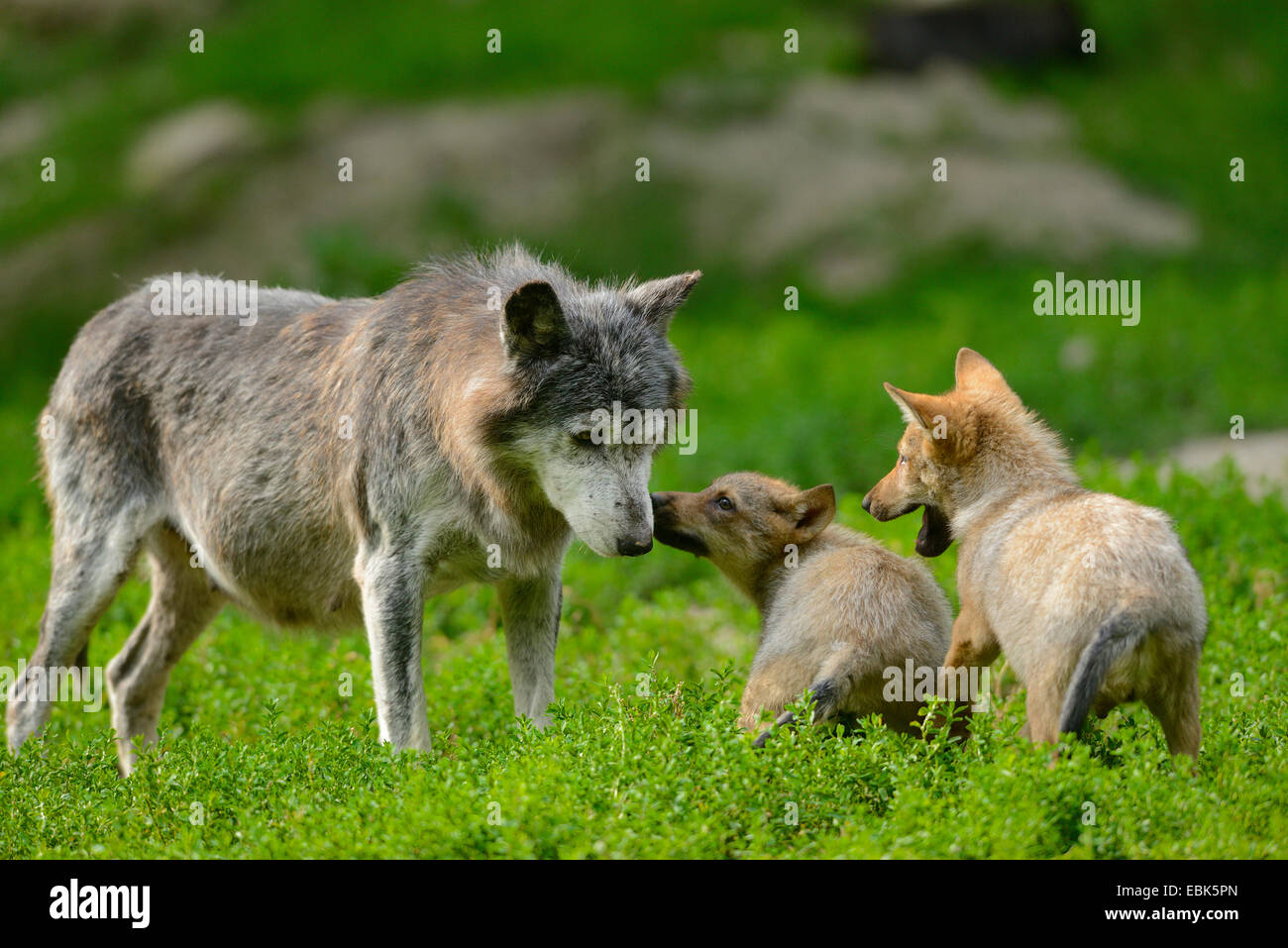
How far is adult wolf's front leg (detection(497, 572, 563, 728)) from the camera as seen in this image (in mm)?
7367

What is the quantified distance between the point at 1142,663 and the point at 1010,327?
11969 millimetres

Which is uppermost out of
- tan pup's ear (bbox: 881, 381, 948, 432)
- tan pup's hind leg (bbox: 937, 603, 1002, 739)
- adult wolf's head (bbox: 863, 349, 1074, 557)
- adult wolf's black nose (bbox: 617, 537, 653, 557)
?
tan pup's ear (bbox: 881, 381, 948, 432)

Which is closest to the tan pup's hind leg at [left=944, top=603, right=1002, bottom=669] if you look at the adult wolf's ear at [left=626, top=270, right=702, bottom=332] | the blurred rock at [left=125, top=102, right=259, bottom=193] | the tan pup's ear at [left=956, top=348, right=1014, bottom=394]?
the tan pup's ear at [left=956, top=348, right=1014, bottom=394]

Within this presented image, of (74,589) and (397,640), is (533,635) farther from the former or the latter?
(74,589)

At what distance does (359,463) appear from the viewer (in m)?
7.07

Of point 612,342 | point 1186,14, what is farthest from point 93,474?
point 1186,14

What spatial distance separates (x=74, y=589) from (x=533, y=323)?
335 centimetres

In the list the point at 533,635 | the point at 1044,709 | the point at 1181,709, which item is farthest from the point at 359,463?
the point at 1181,709

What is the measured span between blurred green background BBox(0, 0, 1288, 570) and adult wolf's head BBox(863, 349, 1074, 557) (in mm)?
8775

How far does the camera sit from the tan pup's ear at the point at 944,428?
Answer: 21.8ft

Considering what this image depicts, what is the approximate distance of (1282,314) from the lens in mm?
16812

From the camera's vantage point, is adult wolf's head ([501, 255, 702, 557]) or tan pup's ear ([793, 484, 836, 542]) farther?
tan pup's ear ([793, 484, 836, 542])

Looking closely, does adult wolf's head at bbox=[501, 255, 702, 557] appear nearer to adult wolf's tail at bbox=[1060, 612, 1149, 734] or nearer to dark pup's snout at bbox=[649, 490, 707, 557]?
dark pup's snout at bbox=[649, 490, 707, 557]

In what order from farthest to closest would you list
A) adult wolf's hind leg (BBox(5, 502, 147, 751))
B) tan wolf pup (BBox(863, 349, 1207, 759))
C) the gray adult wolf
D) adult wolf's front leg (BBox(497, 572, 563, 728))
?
1. adult wolf's hind leg (BBox(5, 502, 147, 751))
2. adult wolf's front leg (BBox(497, 572, 563, 728))
3. the gray adult wolf
4. tan wolf pup (BBox(863, 349, 1207, 759))
